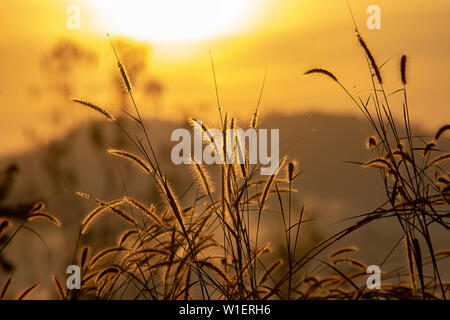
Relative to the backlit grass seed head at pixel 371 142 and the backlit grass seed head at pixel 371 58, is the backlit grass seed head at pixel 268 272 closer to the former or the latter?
the backlit grass seed head at pixel 371 142

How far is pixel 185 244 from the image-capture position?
10.00 ft

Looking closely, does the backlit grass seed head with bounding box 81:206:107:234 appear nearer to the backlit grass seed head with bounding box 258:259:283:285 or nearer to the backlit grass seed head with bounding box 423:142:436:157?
the backlit grass seed head with bounding box 258:259:283:285

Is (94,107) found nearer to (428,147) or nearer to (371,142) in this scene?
(371,142)

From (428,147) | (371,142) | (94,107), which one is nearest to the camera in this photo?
(94,107)

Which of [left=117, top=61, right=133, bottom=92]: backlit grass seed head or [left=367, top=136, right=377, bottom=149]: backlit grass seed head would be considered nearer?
[left=117, top=61, right=133, bottom=92]: backlit grass seed head

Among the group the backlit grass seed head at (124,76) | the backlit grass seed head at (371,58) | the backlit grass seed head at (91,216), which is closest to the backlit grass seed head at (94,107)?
the backlit grass seed head at (124,76)

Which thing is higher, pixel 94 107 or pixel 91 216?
pixel 94 107

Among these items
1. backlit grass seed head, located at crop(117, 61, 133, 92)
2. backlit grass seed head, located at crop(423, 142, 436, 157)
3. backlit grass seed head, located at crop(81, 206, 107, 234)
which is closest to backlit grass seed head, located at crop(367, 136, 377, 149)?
backlit grass seed head, located at crop(423, 142, 436, 157)

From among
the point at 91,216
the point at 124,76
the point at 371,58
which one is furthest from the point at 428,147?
the point at 91,216

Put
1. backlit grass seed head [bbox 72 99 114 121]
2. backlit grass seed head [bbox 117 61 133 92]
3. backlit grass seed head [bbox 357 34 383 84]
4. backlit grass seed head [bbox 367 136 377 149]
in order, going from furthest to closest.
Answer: backlit grass seed head [bbox 367 136 377 149] → backlit grass seed head [bbox 357 34 383 84] → backlit grass seed head [bbox 117 61 133 92] → backlit grass seed head [bbox 72 99 114 121]
